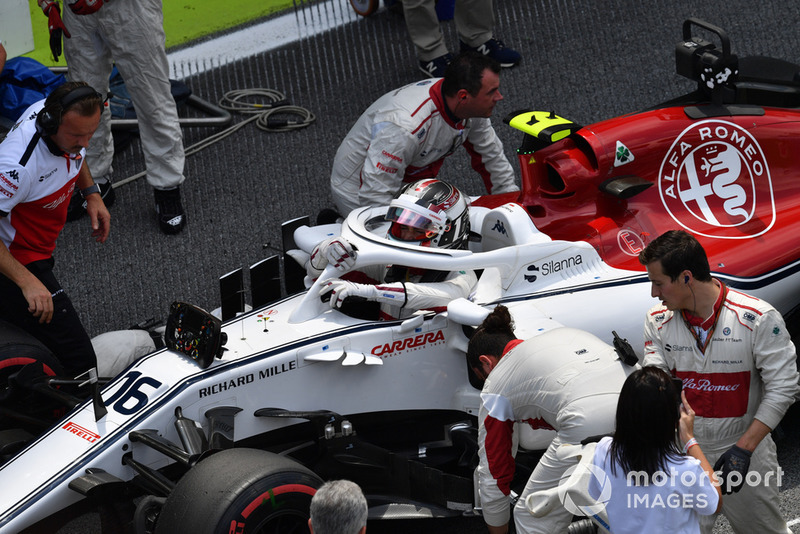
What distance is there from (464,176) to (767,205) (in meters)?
2.46

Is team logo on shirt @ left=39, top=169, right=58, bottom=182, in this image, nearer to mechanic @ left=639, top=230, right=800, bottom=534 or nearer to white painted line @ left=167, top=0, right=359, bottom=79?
mechanic @ left=639, top=230, right=800, bottom=534

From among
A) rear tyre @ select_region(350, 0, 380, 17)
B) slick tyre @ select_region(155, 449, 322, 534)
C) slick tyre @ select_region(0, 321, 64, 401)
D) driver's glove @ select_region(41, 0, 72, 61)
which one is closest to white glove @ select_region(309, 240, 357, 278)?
slick tyre @ select_region(155, 449, 322, 534)

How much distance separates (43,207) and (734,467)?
3.18m

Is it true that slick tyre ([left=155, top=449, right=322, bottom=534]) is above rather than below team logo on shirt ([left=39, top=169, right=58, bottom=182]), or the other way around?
below

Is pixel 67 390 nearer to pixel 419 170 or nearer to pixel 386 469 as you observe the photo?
pixel 386 469

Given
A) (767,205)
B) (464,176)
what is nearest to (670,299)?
(767,205)

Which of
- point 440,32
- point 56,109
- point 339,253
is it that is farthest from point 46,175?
point 440,32

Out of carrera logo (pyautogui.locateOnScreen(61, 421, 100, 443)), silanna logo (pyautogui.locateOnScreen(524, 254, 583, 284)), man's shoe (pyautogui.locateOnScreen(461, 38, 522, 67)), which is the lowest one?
man's shoe (pyautogui.locateOnScreen(461, 38, 522, 67))

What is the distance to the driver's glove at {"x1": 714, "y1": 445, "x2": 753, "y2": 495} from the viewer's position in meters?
3.30

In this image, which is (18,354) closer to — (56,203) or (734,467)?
(56,203)

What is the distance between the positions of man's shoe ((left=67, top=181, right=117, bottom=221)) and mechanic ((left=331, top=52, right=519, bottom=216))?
1811mm

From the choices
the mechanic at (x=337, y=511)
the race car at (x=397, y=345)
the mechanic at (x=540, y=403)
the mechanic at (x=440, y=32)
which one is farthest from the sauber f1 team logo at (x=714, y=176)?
the mechanic at (x=440, y=32)

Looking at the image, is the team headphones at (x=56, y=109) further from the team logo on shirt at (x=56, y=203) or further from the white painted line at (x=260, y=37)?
the white painted line at (x=260, y=37)

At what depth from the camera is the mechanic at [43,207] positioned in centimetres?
425
